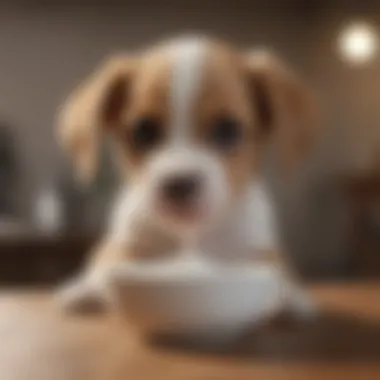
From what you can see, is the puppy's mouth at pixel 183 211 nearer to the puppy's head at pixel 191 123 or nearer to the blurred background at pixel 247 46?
the puppy's head at pixel 191 123

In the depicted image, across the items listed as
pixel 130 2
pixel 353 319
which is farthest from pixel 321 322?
pixel 130 2

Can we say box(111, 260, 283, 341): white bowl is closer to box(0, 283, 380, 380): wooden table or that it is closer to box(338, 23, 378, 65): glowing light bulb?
box(0, 283, 380, 380): wooden table

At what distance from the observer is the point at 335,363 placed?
51 cm

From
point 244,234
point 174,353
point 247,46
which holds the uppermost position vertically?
point 247,46

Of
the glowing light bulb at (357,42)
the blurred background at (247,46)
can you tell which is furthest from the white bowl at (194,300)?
the glowing light bulb at (357,42)

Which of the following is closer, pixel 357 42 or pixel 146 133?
pixel 146 133

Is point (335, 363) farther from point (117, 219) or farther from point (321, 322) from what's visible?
point (117, 219)

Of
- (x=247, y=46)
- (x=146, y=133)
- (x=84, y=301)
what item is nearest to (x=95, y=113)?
(x=146, y=133)

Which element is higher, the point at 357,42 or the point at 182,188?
the point at 357,42

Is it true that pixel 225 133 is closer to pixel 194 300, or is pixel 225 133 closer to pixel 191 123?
pixel 191 123

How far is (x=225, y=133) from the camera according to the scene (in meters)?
0.65

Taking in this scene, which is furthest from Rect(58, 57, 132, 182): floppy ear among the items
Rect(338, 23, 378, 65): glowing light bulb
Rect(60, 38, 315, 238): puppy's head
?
Rect(338, 23, 378, 65): glowing light bulb

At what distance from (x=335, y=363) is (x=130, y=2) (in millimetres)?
3018

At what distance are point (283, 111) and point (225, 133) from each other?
54 mm
